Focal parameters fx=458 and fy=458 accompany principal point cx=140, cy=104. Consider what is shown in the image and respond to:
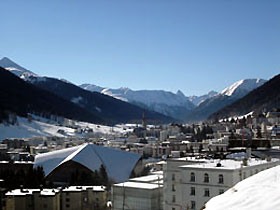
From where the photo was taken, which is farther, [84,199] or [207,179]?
[84,199]

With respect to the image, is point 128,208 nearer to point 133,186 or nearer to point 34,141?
point 133,186

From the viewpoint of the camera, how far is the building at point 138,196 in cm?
4253

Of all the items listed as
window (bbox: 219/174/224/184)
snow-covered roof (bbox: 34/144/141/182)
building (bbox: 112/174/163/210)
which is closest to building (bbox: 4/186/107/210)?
building (bbox: 112/174/163/210)

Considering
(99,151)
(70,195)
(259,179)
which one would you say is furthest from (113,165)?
(259,179)

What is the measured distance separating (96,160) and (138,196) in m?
42.7

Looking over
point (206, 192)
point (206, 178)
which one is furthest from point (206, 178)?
point (206, 192)

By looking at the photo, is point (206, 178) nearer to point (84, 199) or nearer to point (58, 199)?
point (84, 199)

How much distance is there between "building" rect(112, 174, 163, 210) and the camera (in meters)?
42.5

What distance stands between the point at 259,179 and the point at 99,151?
243 ft

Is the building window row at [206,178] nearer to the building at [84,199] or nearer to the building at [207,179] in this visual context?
the building at [207,179]

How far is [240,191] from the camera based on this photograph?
14.0 metres

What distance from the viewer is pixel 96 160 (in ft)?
278

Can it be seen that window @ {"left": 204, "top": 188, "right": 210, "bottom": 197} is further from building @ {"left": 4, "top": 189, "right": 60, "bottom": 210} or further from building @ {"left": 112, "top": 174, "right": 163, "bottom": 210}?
building @ {"left": 4, "top": 189, "right": 60, "bottom": 210}

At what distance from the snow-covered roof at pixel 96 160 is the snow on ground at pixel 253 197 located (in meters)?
64.5
